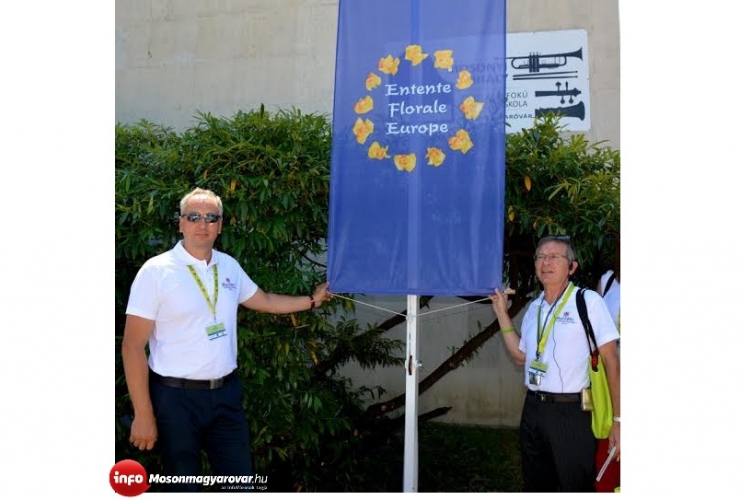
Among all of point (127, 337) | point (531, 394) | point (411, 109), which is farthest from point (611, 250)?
point (127, 337)

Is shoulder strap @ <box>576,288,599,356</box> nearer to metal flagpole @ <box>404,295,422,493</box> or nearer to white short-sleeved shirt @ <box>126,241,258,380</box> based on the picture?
metal flagpole @ <box>404,295,422,493</box>

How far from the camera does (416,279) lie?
11.6 feet

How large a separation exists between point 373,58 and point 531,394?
187 cm

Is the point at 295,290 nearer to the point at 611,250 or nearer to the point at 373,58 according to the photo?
the point at 373,58

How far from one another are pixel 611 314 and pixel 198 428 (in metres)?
2.11

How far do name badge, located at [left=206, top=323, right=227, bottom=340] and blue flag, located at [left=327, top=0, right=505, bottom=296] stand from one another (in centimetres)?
68

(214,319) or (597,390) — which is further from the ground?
(214,319)

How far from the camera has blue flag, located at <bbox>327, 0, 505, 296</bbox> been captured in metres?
3.47

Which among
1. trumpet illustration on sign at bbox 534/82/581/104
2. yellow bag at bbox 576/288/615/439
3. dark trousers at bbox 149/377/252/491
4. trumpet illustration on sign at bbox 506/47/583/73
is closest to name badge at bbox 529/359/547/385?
yellow bag at bbox 576/288/615/439

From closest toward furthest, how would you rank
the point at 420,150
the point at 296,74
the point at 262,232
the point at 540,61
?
1. the point at 420,150
2. the point at 262,232
3. the point at 540,61
4. the point at 296,74

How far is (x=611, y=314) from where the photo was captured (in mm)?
3523

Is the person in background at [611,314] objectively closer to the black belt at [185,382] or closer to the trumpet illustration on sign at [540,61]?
the black belt at [185,382]

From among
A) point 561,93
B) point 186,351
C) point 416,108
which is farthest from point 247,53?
point 186,351

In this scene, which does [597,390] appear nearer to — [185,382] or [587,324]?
[587,324]
